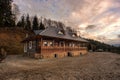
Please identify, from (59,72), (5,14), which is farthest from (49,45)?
(5,14)

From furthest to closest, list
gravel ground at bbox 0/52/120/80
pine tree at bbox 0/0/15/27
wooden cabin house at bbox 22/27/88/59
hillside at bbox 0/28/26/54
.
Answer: pine tree at bbox 0/0/15/27 → hillside at bbox 0/28/26/54 → wooden cabin house at bbox 22/27/88/59 → gravel ground at bbox 0/52/120/80

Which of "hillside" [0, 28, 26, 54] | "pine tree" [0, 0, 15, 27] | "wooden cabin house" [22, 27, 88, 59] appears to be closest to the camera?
"wooden cabin house" [22, 27, 88, 59]

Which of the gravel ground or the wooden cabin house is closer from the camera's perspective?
the gravel ground

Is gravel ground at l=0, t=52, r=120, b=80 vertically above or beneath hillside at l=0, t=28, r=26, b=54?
beneath

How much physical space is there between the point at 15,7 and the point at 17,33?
27.7 meters

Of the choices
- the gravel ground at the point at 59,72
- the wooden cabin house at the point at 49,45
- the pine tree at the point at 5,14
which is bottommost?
the gravel ground at the point at 59,72

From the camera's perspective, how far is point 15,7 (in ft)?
244

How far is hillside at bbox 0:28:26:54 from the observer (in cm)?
4331

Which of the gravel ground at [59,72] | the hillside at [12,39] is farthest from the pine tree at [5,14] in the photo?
the gravel ground at [59,72]

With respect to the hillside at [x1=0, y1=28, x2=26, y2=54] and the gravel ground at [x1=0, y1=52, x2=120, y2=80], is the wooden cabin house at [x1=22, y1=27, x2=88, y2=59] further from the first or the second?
the hillside at [x1=0, y1=28, x2=26, y2=54]

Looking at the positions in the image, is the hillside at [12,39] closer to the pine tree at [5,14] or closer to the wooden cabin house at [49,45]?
the pine tree at [5,14]

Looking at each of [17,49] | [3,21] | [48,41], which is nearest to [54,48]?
[48,41]

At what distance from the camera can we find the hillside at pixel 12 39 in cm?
4331

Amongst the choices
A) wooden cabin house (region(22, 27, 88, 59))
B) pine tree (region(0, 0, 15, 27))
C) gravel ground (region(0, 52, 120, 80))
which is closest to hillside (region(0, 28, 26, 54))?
pine tree (region(0, 0, 15, 27))
